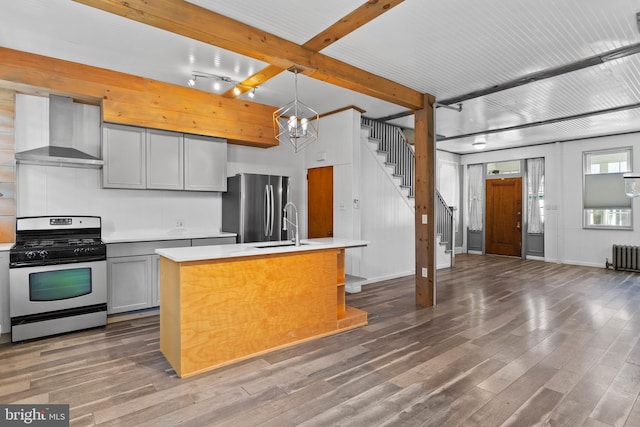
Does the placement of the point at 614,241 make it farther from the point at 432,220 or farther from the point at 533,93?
the point at 432,220

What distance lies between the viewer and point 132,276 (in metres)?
4.03

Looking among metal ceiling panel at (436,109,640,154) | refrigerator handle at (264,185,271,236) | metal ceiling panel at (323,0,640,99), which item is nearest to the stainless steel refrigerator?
refrigerator handle at (264,185,271,236)

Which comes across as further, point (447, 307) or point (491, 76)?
point (447, 307)

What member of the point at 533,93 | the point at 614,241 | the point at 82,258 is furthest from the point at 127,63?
the point at 614,241

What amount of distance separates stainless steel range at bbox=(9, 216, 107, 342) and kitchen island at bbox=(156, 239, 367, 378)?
118 centimetres

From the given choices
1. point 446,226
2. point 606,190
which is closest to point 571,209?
point 606,190

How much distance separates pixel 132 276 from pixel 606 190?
9.35 m

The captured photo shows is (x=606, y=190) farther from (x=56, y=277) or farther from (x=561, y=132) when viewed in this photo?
(x=56, y=277)

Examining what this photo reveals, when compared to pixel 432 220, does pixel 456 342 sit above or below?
below

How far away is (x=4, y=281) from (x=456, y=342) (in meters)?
4.51

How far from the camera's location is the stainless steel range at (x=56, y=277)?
10.9 ft

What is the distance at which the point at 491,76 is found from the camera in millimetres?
4219

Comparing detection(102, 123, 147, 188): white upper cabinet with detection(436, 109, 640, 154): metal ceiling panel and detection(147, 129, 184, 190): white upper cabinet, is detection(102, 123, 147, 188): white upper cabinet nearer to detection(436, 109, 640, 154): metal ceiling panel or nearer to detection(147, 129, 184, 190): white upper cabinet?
detection(147, 129, 184, 190): white upper cabinet

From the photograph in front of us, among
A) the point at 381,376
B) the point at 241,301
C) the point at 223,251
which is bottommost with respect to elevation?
the point at 381,376
